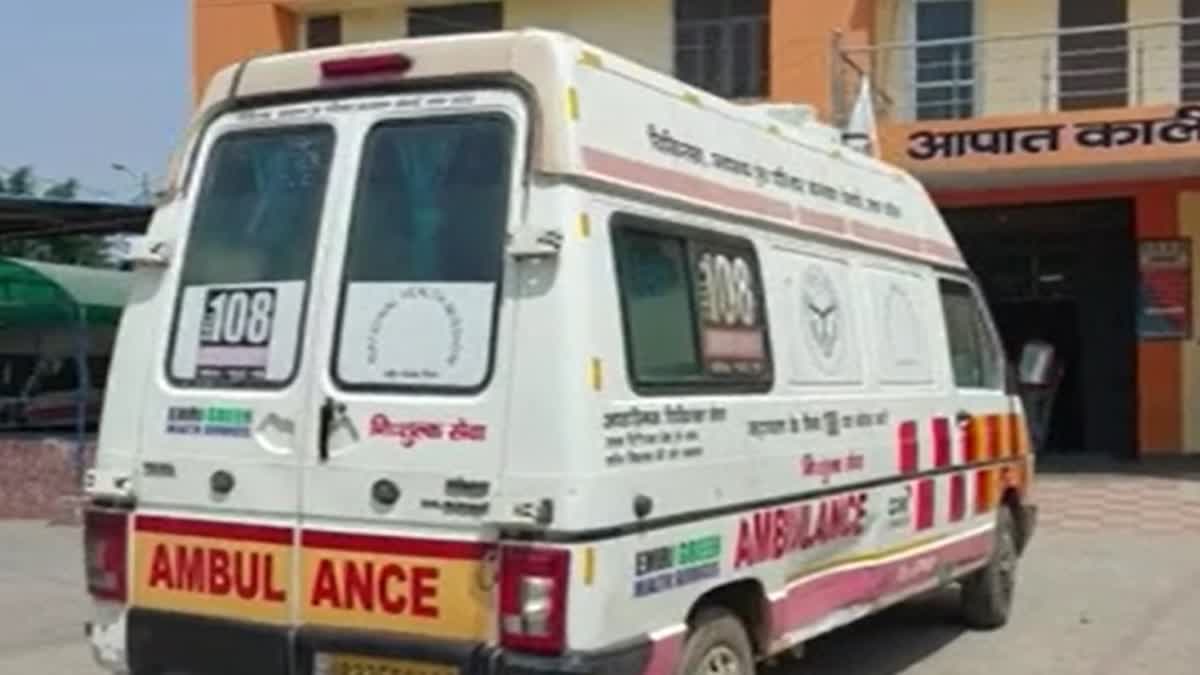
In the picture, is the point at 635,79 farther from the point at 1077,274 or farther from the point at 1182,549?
the point at 1077,274

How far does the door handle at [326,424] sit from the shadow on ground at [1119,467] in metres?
11.9

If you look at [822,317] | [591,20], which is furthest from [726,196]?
[591,20]

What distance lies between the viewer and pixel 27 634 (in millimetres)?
8898

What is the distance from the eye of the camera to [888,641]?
8586mm

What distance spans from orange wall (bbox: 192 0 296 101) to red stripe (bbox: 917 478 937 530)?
1547 cm

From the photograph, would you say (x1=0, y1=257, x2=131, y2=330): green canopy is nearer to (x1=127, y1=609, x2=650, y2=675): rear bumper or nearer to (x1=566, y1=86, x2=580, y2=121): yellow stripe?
(x1=127, y1=609, x2=650, y2=675): rear bumper

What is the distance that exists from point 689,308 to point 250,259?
5.11ft

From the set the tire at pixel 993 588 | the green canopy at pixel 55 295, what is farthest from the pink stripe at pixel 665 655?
the green canopy at pixel 55 295

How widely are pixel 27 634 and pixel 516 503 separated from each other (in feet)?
17.7

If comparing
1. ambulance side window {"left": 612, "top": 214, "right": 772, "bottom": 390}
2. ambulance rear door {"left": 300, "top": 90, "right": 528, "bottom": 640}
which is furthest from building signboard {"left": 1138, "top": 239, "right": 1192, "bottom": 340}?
ambulance rear door {"left": 300, "top": 90, "right": 528, "bottom": 640}

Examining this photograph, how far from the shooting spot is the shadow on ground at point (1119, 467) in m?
15.4

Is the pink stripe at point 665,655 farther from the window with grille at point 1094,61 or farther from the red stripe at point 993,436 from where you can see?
the window with grille at point 1094,61

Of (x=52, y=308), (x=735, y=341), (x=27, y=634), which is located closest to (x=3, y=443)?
(x=52, y=308)

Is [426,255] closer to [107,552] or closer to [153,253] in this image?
[153,253]
